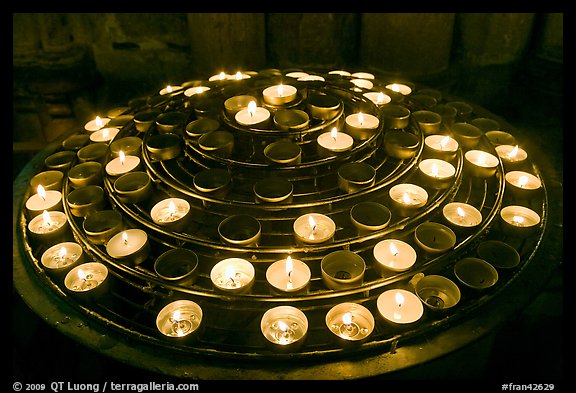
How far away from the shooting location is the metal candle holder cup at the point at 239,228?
2.76 metres

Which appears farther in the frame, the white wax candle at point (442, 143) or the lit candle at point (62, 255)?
the white wax candle at point (442, 143)

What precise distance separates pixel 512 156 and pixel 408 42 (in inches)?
76.2

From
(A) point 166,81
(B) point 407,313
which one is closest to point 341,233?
(B) point 407,313

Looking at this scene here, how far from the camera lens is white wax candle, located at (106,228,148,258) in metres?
2.74

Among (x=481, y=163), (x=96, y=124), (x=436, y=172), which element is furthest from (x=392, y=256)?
(x=96, y=124)

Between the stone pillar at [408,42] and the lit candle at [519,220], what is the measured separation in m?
2.34

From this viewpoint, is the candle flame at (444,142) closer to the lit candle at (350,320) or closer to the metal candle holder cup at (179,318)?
the lit candle at (350,320)

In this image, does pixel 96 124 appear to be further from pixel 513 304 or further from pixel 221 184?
pixel 513 304

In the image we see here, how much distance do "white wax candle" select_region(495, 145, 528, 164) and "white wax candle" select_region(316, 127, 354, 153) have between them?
1.27 m

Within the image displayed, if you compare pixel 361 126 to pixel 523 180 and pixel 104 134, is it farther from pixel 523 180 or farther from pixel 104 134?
pixel 104 134

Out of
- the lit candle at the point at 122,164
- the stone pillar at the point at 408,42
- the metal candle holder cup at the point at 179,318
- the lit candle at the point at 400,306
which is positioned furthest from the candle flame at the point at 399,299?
the stone pillar at the point at 408,42

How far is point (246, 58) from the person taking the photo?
498 centimetres

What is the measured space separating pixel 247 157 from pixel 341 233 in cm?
96

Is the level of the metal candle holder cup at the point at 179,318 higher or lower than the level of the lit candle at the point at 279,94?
lower
